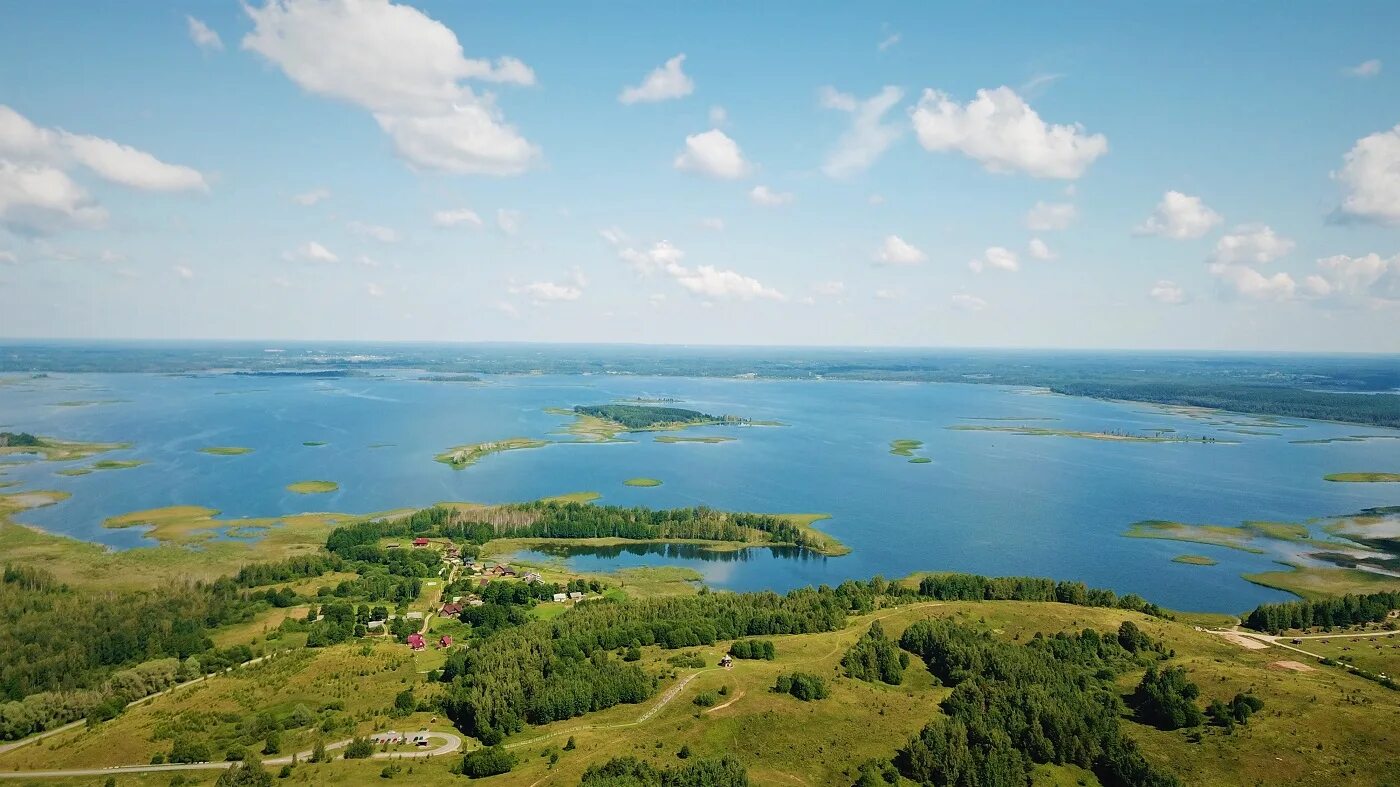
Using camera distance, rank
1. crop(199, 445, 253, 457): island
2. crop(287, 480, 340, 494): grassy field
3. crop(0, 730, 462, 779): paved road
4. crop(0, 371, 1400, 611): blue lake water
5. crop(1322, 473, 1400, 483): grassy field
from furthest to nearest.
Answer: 1. crop(199, 445, 253, 457): island
2. crop(1322, 473, 1400, 483): grassy field
3. crop(287, 480, 340, 494): grassy field
4. crop(0, 371, 1400, 611): blue lake water
5. crop(0, 730, 462, 779): paved road

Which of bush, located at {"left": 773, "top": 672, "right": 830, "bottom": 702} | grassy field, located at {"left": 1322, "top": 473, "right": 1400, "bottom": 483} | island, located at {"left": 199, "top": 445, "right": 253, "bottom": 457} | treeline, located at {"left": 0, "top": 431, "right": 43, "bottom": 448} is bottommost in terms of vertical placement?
bush, located at {"left": 773, "top": 672, "right": 830, "bottom": 702}

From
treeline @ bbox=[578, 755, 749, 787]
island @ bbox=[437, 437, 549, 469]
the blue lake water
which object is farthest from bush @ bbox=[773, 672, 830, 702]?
island @ bbox=[437, 437, 549, 469]

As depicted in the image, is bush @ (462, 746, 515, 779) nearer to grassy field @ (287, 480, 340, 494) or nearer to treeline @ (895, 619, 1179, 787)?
treeline @ (895, 619, 1179, 787)

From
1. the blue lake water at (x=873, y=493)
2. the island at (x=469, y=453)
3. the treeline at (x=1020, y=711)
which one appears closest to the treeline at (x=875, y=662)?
the treeline at (x=1020, y=711)

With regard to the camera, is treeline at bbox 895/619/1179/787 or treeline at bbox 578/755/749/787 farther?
treeline at bbox 895/619/1179/787

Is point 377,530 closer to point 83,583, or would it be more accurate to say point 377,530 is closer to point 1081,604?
point 83,583

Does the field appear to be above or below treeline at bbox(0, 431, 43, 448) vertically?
below

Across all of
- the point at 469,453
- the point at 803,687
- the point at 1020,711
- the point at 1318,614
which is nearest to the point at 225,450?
the point at 469,453
